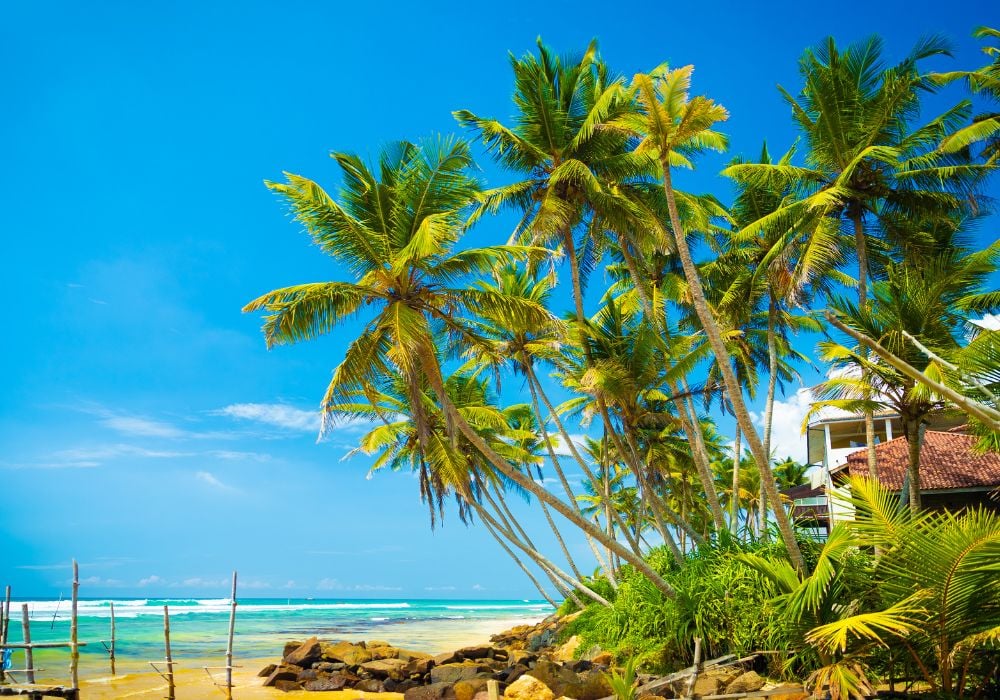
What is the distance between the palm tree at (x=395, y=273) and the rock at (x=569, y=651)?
491cm

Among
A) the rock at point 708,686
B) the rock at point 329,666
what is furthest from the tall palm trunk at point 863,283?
the rock at point 329,666

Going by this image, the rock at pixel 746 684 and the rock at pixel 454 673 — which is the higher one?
the rock at pixel 746 684

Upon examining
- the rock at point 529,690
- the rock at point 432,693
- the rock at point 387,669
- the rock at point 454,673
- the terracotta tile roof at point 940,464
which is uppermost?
the terracotta tile roof at point 940,464

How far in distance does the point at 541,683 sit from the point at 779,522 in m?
4.61

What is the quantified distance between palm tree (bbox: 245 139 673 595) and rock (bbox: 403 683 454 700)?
159 inches

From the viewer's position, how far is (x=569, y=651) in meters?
16.8

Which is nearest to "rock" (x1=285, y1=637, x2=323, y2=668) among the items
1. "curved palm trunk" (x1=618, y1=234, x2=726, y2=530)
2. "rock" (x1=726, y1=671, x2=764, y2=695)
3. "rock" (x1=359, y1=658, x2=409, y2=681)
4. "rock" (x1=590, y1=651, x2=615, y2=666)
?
"rock" (x1=359, y1=658, x2=409, y2=681)

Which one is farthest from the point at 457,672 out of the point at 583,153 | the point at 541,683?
the point at 583,153

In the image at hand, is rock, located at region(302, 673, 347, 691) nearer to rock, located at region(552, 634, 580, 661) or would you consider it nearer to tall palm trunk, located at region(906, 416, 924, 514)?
rock, located at region(552, 634, 580, 661)

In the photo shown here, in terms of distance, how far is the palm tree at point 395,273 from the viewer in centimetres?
1181

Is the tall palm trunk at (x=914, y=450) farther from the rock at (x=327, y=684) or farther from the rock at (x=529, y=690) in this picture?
the rock at (x=327, y=684)

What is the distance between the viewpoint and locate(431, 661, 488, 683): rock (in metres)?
14.6

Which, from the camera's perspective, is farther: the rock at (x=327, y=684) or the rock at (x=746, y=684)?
the rock at (x=327, y=684)

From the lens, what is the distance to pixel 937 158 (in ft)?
48.8
